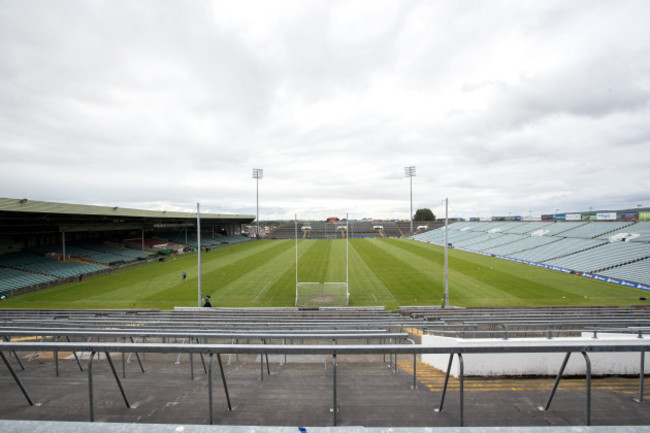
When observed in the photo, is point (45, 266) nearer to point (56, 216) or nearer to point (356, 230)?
point (56, 216)

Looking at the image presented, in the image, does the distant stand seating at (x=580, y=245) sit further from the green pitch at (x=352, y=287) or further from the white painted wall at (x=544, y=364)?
the white painted wall at (x=544, y=364)

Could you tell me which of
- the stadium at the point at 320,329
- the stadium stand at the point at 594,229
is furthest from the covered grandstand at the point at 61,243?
the stadium stand at the point at 594,229

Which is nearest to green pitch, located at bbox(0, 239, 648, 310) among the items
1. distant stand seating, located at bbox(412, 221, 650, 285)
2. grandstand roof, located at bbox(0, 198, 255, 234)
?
distant stand seating, located at bbox(412, 221, 650, 285)

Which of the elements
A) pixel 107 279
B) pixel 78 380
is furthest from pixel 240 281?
pixel 78 380

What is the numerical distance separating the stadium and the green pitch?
274 millimetres

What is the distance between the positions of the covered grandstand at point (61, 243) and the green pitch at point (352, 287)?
2.92 metres

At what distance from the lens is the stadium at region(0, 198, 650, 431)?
118 inches

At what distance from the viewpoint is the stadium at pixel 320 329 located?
3008 millimetres

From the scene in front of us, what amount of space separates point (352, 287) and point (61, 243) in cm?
4283

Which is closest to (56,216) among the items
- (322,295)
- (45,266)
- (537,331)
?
(45,266)

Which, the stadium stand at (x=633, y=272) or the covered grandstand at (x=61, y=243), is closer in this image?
the stadium stand at (x=633, y=272)

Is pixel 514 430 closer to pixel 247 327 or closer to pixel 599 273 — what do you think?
pixel 247 327

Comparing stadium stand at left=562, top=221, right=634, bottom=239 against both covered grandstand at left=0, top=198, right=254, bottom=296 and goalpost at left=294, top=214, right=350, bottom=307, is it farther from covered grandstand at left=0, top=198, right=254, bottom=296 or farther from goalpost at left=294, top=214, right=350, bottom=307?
covered grandstand at left=0, top=198, right=254, bottom=296

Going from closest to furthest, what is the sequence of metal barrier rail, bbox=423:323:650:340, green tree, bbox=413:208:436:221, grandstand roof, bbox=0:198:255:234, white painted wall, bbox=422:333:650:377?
white painted wall, bbox=422:333:650:377
metal barrier rail, bbox=423:323:650:340
grandstand roof, bbox=0:198:255:234
green tree, bbox=413:208:436:221
